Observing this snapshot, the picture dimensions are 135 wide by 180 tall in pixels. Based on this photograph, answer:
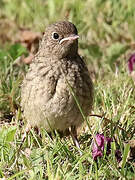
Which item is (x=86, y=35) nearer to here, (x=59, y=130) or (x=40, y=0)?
(x=40, y=0)

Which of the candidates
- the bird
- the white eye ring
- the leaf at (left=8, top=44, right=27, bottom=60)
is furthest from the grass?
the white eye ring

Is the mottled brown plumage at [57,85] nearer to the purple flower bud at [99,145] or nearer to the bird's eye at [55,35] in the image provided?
the bird's eye at [55,35]

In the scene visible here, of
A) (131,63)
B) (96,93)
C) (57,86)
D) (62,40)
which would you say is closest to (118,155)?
(57,86)

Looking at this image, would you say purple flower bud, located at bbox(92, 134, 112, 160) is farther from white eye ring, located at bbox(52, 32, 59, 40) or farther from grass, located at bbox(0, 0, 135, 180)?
white eye ring, located at bbox(52, 32, 59, 40)

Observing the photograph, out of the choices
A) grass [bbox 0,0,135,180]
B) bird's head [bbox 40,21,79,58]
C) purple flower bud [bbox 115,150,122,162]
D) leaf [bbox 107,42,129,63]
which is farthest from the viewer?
leaf [bbox 107,42,129,63]

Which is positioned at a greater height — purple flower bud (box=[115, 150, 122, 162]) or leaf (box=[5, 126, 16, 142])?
leaf (box=[5, 126, 16, 142])

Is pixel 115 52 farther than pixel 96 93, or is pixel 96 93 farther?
pixel 115 52

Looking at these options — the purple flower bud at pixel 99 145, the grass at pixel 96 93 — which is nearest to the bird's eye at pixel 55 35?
the grass at pixel 96 93

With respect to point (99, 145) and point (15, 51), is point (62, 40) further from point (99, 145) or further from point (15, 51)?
point (15, 51)
